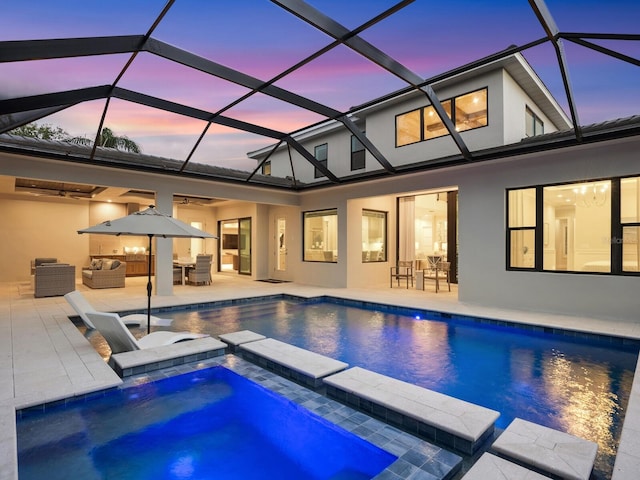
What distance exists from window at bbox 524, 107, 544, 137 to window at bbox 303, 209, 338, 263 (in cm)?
595

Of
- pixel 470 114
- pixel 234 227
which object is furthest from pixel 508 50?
pixel 234 227

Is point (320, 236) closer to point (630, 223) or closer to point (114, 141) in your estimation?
point (630, 223)

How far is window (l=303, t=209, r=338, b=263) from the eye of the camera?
12.2 metres

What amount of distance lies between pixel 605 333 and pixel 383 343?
347 cm

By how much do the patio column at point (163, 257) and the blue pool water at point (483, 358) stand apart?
2197mm

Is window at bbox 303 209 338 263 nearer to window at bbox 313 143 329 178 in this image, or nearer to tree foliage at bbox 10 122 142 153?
window at bbox 313 143 329 178

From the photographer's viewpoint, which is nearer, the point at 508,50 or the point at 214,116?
the point at 508,50

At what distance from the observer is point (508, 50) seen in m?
5.25

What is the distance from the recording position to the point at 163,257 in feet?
32.7

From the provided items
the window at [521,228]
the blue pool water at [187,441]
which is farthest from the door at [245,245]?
the blue pool water at [187,441]

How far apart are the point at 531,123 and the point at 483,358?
304 inches

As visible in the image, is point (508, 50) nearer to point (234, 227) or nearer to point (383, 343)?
point (383, 343)

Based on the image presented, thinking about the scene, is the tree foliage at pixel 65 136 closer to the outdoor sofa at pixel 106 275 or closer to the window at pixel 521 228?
the outdoor sofa at pixel 106 275

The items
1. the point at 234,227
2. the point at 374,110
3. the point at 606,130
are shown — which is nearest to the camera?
the point at 606,130
